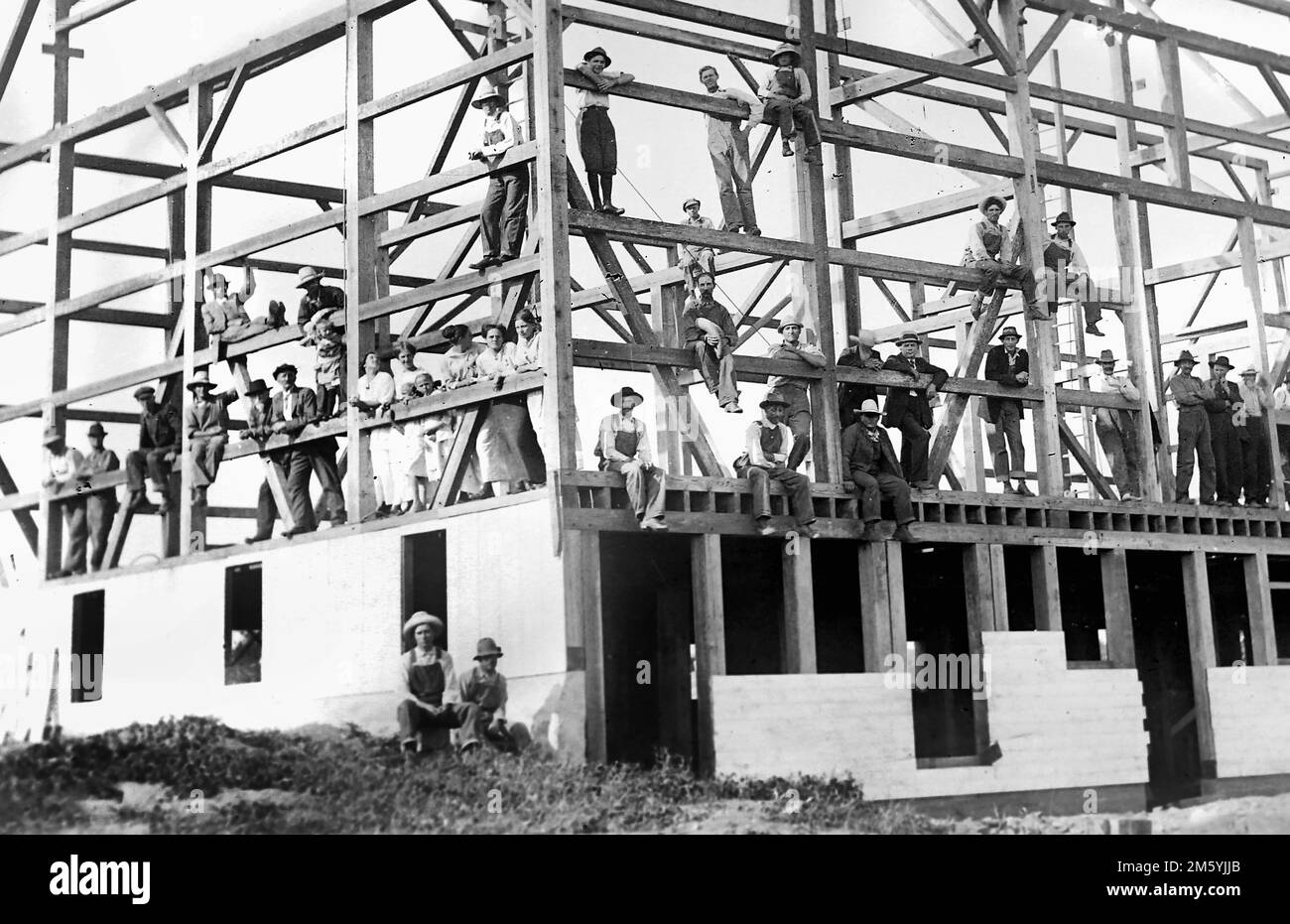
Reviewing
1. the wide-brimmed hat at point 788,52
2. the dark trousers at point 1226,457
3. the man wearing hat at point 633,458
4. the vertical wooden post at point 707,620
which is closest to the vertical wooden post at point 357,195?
the man wearing hat at point 633,458

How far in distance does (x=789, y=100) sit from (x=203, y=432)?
8.83 m

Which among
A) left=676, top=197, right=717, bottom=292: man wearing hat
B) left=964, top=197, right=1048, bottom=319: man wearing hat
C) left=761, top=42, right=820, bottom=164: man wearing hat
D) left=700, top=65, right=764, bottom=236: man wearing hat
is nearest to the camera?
left=676, top=197, right=717, bottom=292: man wearing hat

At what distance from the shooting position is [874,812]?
798 inches

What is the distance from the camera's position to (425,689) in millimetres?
19328

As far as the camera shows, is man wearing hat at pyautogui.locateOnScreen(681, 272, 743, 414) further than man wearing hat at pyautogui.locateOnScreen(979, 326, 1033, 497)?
No

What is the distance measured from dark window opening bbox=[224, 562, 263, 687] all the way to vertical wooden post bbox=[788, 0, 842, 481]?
7.25 metres

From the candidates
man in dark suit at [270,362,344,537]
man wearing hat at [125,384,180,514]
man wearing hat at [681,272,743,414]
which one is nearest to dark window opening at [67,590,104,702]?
man wearing hat at [125,384,180,514]

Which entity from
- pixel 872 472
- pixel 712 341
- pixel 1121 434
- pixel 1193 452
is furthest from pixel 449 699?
pixel 1193 452

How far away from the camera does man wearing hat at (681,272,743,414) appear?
20.2 meters

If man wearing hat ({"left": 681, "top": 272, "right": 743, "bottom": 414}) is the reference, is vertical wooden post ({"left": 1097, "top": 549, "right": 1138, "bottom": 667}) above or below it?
below

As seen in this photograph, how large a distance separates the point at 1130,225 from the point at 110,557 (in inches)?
602

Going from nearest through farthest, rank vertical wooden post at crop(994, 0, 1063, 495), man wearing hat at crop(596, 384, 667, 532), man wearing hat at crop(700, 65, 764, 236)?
1. man wearing hat at crop(596, 384, 667, 532)
2. man wearing hat at crop(700, 65, 764, 236)
3. vertical wooden post at crop(994, 0, 1063, 495)

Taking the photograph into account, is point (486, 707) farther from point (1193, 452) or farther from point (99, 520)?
point (1193, 452)

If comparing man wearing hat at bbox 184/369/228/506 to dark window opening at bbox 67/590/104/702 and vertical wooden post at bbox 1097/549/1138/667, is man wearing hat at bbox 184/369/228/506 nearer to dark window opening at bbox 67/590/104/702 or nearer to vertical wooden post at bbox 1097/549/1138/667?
dark window opening at bbox 67/590/104/702
